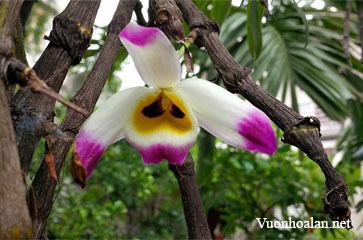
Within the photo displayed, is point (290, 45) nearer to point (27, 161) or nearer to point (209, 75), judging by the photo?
point (209, 75)

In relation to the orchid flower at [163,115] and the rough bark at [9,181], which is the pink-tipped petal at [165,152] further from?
the rough bark at [9,181]

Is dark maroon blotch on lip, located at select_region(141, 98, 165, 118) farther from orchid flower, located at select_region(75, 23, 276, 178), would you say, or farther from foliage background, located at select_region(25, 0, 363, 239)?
foliage background, located at select_region(25, 0, 363, 239)

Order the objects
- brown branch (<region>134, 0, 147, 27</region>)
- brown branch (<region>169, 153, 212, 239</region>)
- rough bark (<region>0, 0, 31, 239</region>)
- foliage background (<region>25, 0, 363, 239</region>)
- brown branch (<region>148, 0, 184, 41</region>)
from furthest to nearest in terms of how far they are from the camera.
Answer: foliage background (<region>25, 0, 363, 239</region>)
brown branch (<region>134, 0, 147, 27</region>)
brown branch (<region>169, 153, 212, 239</region>)
brown branch (<region>148, 0, 184, 41</region>)
rough bark (<region>0, 0, 31, 239</region>)

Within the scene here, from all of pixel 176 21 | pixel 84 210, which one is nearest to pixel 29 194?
pixel 176 21

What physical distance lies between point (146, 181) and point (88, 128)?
1622mm

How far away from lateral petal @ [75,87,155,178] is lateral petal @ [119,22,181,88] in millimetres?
15

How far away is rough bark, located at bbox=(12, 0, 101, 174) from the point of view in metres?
0.24

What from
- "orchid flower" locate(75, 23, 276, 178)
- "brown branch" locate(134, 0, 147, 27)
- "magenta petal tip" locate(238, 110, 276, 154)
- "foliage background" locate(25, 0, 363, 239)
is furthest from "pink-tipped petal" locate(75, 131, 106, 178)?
"foliage background" locate(25, 0, 363, 239)

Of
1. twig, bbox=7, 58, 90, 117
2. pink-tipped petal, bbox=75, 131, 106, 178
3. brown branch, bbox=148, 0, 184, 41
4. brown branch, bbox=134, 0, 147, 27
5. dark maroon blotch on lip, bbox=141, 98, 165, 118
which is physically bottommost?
pink-tipped petal, bbox=75, 131, 106, 178

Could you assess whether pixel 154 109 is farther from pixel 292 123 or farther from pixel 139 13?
pixel 139 13

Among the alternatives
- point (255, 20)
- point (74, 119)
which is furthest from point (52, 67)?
point (255, 20)

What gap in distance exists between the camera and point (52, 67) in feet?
0.94

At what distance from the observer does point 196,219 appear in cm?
40

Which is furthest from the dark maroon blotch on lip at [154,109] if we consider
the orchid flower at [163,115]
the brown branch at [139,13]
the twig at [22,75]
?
the brown branch at [139,13]
